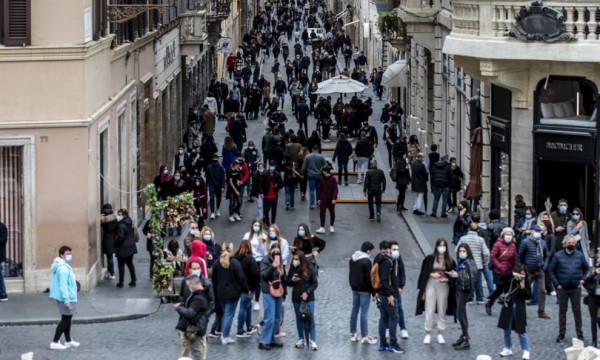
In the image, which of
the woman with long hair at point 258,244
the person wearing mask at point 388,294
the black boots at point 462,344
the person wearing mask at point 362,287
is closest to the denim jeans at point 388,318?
the person wearing mask at point 388,294

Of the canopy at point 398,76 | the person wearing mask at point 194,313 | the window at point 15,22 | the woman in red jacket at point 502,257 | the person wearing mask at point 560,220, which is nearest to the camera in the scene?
the person wearing mask at point 194,313

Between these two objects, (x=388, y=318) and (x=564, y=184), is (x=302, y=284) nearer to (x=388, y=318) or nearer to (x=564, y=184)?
(x=388, y=318)

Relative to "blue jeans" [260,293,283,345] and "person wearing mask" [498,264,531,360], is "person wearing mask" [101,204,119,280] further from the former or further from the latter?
"person wearing mask" [498,264,531,360]

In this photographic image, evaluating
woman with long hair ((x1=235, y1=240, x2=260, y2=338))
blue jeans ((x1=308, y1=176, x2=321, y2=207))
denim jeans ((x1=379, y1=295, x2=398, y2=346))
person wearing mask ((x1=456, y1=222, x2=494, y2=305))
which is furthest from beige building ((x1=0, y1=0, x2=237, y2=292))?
blue jeans ((x1=308, y1=176, x2=321, y2=207))

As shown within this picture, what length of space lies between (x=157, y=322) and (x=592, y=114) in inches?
404

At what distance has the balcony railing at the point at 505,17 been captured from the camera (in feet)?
99.7

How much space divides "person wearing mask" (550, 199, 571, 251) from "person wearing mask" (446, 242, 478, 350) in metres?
4.25

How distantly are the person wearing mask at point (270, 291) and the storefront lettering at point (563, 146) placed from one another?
31.8ft

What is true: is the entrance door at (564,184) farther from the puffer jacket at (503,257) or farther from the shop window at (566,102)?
the puffer jacket at (503,257)

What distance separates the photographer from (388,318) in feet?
76.0

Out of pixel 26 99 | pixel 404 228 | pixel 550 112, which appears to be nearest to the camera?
pixel 26 99

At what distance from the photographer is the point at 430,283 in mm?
23656

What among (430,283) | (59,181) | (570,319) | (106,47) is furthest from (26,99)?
(570,319)

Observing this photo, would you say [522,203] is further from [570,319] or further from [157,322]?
[157,322]
